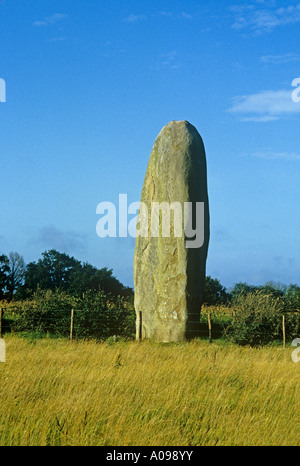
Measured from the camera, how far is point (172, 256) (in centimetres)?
1602

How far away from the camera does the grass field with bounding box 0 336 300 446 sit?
6.12 metres

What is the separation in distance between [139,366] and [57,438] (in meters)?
4.40

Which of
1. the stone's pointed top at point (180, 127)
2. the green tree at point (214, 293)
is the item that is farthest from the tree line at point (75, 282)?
the stone's pointed top at point (180, 127)

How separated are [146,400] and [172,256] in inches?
340

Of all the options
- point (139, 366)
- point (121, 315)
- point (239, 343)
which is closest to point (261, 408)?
point (139, 366)

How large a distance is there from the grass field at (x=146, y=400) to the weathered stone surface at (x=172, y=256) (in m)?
3.91

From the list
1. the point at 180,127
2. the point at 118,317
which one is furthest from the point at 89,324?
the point at 180,127

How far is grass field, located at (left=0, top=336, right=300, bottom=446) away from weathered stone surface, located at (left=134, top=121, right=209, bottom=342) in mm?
3915

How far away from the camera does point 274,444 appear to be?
19.8 feet

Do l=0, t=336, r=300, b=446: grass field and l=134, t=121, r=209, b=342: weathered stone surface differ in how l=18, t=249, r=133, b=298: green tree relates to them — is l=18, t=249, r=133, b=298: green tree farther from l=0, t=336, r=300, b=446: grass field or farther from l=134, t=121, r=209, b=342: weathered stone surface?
l=0, t=336, r=300, b=446: grass field

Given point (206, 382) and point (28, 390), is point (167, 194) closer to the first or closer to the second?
point (206, 382)

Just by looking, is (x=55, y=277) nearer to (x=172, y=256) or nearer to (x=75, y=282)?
(x=75, y=282)

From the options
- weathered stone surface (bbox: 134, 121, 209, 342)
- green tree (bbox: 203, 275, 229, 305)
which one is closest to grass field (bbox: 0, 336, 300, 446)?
weathered stone surface (bbox: 134, 121, 209, 342)
